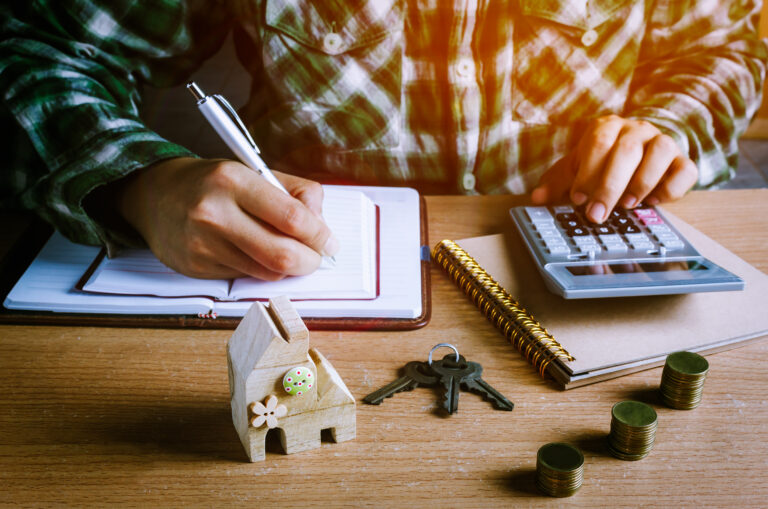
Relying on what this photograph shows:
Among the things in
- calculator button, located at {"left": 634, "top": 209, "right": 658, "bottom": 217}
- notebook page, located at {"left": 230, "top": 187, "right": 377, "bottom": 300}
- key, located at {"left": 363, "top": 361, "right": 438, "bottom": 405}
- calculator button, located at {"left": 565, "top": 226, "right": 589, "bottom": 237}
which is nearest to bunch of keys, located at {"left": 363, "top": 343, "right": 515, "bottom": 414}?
key, located at {"left": 363, "top": 361, "right": 438, "bottom": 405}

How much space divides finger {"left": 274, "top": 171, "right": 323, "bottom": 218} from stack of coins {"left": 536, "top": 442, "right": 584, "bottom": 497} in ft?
1.15

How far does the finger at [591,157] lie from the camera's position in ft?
2.49

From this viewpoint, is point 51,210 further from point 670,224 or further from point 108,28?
point 670,224

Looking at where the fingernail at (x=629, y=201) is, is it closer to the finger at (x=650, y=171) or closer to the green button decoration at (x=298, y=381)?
the finger at (x=650, y=171)

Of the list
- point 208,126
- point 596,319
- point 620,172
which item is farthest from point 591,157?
point 208,126

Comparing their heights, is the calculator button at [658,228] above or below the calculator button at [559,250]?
above

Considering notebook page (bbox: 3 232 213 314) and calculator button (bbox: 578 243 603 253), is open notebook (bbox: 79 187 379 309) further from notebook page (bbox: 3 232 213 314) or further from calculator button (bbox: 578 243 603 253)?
calculator button (bbox: 578 243 603 253)

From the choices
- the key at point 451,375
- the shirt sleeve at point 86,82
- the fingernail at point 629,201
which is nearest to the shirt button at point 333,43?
the shirt sleeve at point 86,82

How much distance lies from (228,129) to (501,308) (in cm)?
32

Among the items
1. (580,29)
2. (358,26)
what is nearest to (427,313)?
(358,26)

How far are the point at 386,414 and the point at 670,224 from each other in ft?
1.36

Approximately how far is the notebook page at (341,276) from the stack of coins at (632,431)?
259 millimetres

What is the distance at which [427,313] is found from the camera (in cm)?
62

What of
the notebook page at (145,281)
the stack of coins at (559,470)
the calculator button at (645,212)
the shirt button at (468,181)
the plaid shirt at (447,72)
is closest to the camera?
the stack of coins at (559,470)
